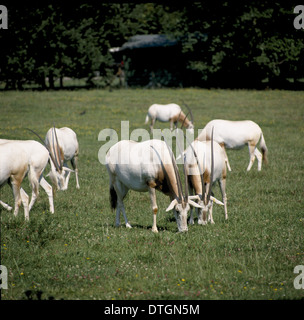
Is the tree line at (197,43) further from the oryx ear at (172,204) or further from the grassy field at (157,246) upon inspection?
the oryx ear at (172,204)

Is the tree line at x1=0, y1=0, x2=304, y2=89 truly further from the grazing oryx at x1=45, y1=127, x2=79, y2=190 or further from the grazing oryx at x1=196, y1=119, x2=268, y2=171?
the grazing oryx at x1=45, y1=127, x2=79, y2=190

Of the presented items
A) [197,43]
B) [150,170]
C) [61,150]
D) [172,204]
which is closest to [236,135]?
[61,150]

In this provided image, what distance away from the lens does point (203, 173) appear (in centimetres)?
919

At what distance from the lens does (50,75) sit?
4191 centimetres

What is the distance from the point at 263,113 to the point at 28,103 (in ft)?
51.4

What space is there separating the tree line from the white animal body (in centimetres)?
3004

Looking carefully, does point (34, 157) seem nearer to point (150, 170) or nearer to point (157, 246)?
point (150, 170)

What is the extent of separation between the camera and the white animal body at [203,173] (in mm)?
8414

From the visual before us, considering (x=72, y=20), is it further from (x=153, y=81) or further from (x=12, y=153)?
(x=12, y=153)

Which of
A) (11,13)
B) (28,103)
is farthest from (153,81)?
(28,103)

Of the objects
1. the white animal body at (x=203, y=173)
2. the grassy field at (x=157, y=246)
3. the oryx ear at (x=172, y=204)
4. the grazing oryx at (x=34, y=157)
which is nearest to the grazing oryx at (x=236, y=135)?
the grassy field at (x=157, y=246)

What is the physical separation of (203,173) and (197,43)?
35.4 meters

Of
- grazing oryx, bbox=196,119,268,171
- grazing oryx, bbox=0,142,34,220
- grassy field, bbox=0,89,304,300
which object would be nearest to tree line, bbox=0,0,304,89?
grazing oryx, bbox=196,119,268,171

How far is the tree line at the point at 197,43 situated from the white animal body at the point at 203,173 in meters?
30.0
